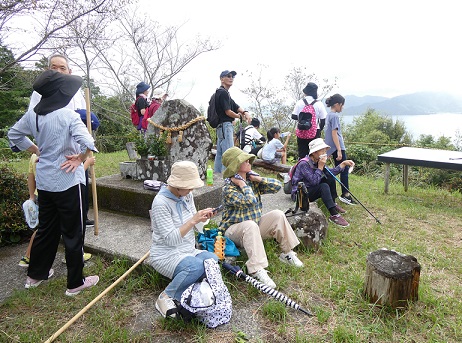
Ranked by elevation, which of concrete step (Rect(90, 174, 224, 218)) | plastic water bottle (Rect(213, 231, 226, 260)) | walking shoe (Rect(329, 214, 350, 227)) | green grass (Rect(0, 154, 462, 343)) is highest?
concrete step (Rect(90, 174, 224, 218))

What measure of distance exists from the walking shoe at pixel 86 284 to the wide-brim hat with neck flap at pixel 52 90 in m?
1.49

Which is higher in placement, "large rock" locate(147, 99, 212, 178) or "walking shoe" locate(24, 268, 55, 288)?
"large rock" locate(147, 99, 212, 178)

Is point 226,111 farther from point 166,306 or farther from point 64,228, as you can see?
point 166,306

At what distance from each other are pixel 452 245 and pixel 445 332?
6.79ft

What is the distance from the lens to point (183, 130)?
16.9 feet

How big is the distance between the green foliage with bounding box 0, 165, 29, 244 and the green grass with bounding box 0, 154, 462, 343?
1156 mm

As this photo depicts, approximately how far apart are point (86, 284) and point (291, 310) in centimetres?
181

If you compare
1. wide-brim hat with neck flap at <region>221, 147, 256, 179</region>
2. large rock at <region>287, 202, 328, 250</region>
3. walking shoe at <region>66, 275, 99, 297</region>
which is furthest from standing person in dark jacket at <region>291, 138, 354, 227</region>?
walking shoe at <region>66, 275, 99, 297</region>

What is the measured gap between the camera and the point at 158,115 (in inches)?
206

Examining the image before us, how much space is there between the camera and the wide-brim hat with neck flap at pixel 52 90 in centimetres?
259

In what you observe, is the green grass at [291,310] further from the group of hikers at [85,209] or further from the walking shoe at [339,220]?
the walking shoe at [339,220]

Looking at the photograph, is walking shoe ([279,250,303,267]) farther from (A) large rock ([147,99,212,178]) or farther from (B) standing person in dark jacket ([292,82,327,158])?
(B) standing person in dark jacket ([292,82,327,158])

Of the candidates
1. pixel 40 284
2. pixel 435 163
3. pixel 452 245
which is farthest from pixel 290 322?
pixel 435 163

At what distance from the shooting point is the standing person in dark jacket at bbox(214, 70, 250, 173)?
5504 mm
